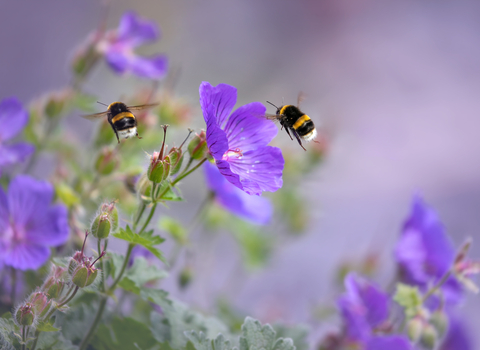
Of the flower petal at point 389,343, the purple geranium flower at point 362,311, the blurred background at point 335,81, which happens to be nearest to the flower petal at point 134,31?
the purple geranium flower at point 362,311

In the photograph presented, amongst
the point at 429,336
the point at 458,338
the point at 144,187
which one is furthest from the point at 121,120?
the point at 458,338

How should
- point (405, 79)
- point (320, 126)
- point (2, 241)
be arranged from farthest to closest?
1. point (405, 79)
2. point (320, 126)
3. point (2, 241)

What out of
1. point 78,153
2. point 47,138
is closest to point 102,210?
point 47,138

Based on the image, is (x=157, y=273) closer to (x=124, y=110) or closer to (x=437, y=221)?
(x=124, y=110)

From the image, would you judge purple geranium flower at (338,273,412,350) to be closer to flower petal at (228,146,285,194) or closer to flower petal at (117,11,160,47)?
flower petal at (228,146,285,194)

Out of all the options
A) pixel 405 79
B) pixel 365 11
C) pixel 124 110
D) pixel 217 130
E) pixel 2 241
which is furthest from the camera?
pixel 365 11

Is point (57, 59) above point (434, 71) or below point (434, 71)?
below

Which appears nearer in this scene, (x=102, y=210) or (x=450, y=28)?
(x=102, y=210)

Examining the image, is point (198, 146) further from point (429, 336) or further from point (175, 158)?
point (429, 336)

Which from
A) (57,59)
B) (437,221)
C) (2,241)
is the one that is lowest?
(2,241)
